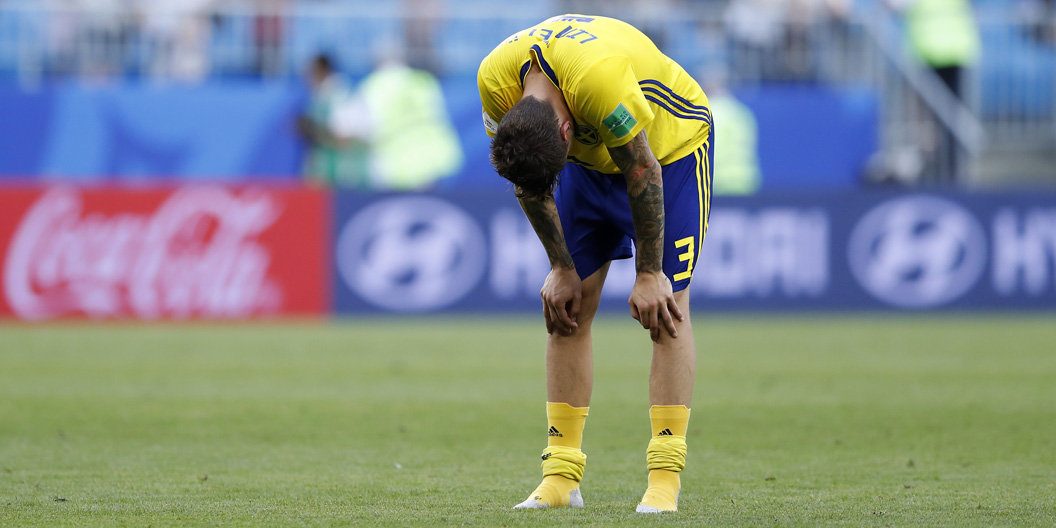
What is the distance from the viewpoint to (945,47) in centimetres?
1720

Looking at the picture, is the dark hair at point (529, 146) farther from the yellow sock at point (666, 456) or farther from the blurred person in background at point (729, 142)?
the blurred person in background at point (729, 142)

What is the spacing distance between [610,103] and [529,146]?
1.06 feet

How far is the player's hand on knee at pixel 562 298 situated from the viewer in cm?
475

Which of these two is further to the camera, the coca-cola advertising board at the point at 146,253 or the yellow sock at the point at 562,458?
the coca-cola advertising board at the point at 146,253

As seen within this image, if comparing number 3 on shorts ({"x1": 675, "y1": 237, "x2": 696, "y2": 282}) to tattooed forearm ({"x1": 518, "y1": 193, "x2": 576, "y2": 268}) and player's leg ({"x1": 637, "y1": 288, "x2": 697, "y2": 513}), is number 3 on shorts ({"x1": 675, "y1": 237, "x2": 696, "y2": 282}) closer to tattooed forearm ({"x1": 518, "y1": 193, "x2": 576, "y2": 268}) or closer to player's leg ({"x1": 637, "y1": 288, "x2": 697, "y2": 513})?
player's leg ({"x1": 637, "y1": 288, "x2": 697, "y2": 513})

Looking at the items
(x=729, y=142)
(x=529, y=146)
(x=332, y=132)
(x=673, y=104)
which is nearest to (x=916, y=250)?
(x=729, y=142)

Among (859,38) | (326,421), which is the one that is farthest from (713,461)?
(859,38)

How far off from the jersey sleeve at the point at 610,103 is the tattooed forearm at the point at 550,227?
398 millimetres

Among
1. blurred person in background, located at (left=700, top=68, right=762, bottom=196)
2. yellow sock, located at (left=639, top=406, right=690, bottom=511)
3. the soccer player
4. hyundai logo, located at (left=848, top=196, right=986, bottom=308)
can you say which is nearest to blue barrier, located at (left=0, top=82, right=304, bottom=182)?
blurred person in background, located at (left=700, top=68, right=762, bottom=196)

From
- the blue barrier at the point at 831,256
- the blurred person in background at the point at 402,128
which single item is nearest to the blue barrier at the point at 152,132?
the blurred person in background at the point at 402,128

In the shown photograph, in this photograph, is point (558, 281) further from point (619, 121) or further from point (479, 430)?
point (479, 430)

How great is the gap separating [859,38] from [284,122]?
747 centimetres

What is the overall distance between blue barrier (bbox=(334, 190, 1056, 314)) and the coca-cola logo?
199 centimetres

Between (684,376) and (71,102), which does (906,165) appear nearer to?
(71,102)
